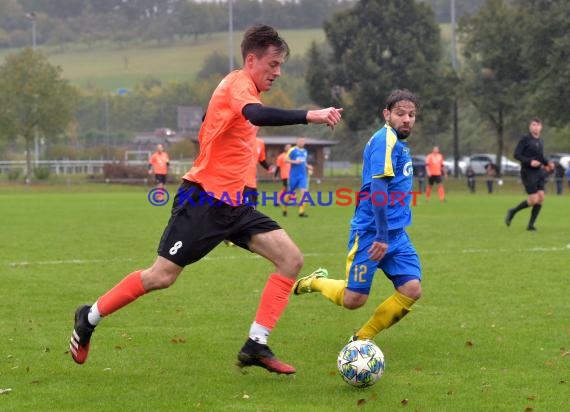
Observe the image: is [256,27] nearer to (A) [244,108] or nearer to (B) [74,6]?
(A) [244,108]

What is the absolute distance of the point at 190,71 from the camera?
124625 mm

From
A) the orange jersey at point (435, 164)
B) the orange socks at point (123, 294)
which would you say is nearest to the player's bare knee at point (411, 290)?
the orange socks at point (123, 294)

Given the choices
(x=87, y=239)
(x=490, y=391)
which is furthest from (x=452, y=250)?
(x=490, y=391)

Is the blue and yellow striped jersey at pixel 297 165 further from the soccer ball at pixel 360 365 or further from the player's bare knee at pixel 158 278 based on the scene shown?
the soccer ball at pixel 360 365

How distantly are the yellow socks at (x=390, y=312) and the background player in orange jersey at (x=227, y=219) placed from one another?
83cm

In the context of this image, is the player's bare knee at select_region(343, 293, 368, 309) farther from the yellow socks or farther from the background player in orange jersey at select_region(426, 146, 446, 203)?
the background player in orange jersey at select_region(426, 146, 446, 203)

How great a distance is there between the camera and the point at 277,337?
7762 millimetres

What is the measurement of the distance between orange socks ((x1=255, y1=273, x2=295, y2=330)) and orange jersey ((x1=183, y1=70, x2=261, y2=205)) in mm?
614

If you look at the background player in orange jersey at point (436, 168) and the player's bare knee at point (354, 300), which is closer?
the player's bare knee at point (354, 300)

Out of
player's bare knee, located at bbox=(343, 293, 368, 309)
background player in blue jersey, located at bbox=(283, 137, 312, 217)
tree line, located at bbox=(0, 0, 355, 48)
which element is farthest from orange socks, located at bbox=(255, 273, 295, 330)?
tree line, located at bbox=(0, 0, 355, 48)

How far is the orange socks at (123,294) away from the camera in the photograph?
6.37 m

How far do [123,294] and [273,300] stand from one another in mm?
991

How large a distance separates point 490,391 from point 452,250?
9.15 metres

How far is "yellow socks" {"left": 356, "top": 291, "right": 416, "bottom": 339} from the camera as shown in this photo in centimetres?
691
